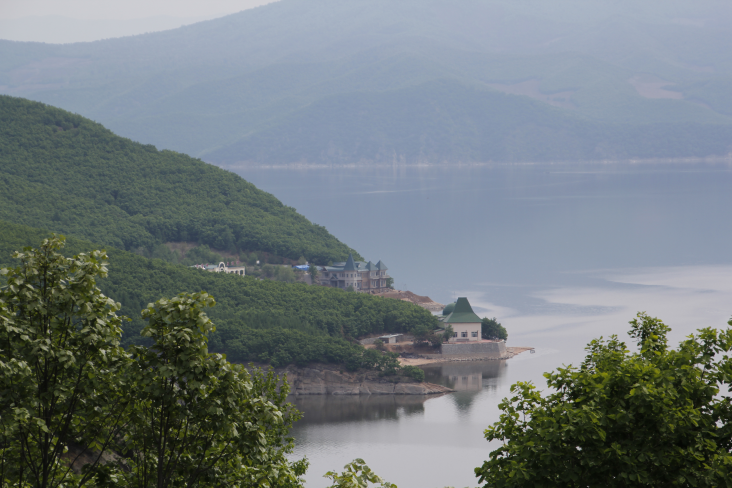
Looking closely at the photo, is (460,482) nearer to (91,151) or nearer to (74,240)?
(74,240)

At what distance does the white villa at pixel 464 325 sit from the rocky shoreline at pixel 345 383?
7706 mm

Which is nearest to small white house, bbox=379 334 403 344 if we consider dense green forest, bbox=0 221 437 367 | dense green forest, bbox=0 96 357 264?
dense green forest, bbox=0 221 437 367

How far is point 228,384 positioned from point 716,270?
3304 inches

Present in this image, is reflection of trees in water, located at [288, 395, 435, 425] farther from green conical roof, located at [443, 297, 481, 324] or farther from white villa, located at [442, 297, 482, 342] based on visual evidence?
green conical roof, located at [443, 297, 481, 324]

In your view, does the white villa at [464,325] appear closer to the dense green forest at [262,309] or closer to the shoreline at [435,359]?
the dense green forest at [262,309]

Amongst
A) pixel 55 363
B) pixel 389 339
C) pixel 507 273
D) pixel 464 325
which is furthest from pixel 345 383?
pixel 507 273

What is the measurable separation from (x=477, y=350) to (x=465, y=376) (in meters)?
4.41

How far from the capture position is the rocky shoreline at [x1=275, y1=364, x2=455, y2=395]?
142 feet

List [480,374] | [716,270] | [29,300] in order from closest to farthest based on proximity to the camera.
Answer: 1. [29,300]
2. [480,374]
3. [716,270]

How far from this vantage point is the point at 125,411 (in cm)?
895

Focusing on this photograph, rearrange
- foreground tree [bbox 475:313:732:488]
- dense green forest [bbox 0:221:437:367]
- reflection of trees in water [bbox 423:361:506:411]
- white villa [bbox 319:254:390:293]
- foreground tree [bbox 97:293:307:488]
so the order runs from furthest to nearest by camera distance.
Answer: white villa [bbox 319:254:390:293] → dense green forest [bbox 0:221:437:367] → reflection of trees in water [bbox 423:361:506:411] → foreground tree [bbox 475:313:732:488] → foreground tree [bbox 97:293:307:488]

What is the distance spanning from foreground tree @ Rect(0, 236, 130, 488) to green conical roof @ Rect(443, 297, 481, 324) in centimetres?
4314

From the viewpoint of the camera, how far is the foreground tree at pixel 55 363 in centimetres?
834

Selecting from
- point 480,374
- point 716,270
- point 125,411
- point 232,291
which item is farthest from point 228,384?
point 716,270
